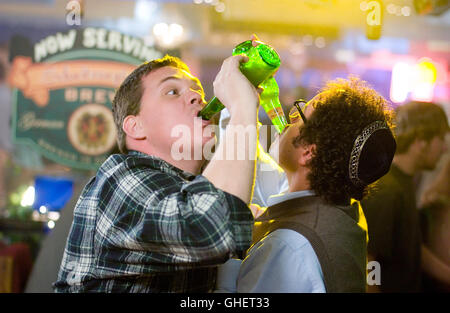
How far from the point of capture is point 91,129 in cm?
323

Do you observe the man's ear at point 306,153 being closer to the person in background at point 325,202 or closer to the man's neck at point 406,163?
the person in background at point 325,202

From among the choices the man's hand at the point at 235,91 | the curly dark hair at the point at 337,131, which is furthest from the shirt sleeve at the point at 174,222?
the curly dark hair at the point at 337,131

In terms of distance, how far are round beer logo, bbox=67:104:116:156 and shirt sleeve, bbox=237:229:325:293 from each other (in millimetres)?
2315

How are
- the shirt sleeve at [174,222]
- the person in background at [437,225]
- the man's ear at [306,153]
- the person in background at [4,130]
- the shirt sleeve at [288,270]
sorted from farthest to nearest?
the person in background at [4,130] → the person in background at [437,225] → the man's ear at [306,153] → the shirt sleeve at [288,270] → the shirt sleeve at [174,222]

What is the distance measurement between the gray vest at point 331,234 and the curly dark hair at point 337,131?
50 mm

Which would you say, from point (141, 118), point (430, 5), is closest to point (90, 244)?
point (141, 118)

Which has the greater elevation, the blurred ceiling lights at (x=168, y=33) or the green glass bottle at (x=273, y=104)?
the blurred ceiling lights at (x=168, y=33)

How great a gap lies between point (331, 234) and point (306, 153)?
0.25 meters

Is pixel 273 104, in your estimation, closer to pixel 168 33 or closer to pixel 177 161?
pixel 177 161

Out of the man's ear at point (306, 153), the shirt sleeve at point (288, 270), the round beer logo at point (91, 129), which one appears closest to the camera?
the shirt sleeve at point (288, 270)

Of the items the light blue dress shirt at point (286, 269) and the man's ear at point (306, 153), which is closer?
the light blue dress shirt at point (286, 269)

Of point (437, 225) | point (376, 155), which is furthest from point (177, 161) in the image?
point (437, 225)

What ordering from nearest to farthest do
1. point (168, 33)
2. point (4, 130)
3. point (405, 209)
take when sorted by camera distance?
point (405, 209) → point (168, 33) → point (4, 130)

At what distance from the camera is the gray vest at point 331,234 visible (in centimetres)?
115
